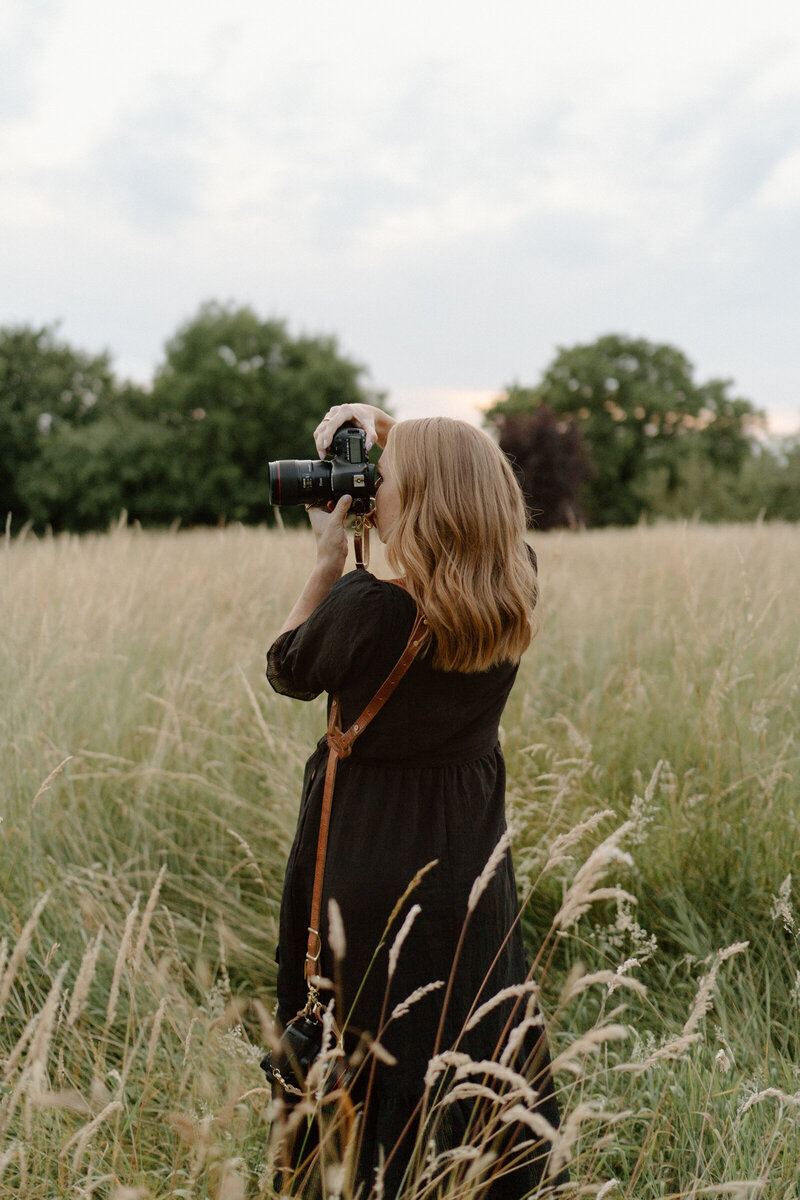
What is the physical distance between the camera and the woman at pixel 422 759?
1.39m

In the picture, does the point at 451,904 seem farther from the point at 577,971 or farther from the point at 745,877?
the point at 745,877

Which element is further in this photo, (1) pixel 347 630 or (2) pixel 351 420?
(2) pixel 351 420

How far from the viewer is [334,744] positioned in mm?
1477

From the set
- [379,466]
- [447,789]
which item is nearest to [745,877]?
[447,789]

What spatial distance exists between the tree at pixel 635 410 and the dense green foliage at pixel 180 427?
15.5m

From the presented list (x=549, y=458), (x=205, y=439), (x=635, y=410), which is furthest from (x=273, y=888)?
(x=635, y=410)

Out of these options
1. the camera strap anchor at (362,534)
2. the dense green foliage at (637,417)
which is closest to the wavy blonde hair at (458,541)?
the camera strap anchor at (362,534)

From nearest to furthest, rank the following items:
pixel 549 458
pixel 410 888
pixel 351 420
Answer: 1. pixel 410 888
2. pixel 351 420
3. pixel 549 458

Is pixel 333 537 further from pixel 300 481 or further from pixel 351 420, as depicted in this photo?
pixel 351 420

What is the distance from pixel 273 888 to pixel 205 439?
77.3 feet

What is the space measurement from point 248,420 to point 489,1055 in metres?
24.6

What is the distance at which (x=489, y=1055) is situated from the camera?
4.93 ft

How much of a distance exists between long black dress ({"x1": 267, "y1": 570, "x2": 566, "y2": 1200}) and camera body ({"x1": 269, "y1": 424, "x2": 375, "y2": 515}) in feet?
0.82

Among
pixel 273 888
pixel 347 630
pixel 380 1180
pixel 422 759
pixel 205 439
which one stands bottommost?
pixel 273 888
